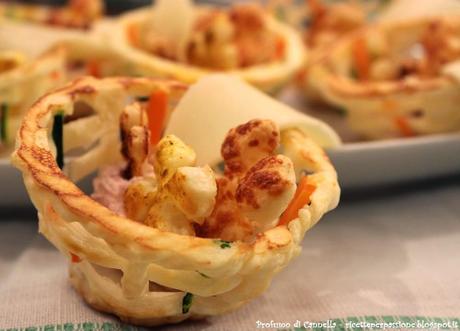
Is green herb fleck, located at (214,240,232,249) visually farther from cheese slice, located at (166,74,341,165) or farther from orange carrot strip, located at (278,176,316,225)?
cheese slice, located at (166,74,341,165)

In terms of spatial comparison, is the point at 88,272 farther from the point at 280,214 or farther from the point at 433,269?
the point at 433,269

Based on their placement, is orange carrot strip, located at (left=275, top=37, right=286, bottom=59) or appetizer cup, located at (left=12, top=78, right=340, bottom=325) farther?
orange carrot strip, located at (left=275, top=37, right=286, bottom=59)

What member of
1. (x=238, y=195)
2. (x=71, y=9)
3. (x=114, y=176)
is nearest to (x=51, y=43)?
(x=71, y=9)

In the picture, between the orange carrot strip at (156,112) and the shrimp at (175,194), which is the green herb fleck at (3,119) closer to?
the orange carrot strip at (156,112)

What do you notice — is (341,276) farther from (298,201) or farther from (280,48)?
(280,48)

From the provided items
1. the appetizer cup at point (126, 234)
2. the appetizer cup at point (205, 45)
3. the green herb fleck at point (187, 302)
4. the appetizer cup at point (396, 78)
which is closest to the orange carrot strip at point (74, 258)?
the appetizer cup at point (126, 234)

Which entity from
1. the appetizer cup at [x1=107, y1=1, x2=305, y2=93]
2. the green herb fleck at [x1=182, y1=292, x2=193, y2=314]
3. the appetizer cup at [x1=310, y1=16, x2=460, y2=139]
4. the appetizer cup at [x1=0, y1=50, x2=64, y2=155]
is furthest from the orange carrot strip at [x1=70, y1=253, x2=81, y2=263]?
the appetizer cup at [x1=310, y1=16, x2=460, y2=139]

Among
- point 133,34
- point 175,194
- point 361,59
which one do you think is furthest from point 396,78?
point 175,194
